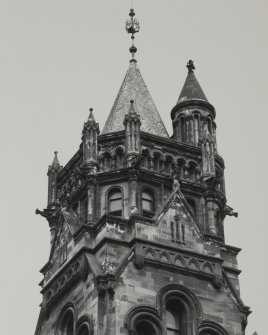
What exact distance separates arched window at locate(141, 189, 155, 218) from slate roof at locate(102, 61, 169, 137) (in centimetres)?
357

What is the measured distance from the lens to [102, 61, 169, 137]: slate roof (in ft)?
176

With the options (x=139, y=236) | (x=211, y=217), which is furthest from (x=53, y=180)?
(x=211, y=217)

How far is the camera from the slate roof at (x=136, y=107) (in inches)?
2110

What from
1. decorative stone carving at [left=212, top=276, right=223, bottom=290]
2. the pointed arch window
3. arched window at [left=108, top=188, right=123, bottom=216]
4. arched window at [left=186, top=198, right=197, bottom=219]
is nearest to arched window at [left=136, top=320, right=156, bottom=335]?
the pointed arch window

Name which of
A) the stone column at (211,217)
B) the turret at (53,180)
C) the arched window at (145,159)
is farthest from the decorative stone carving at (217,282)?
the turret at (53,180)

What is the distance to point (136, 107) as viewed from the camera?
5450 centimetres

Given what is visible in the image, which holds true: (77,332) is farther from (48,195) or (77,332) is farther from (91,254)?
(48,195)

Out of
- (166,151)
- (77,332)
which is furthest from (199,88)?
(77,332)

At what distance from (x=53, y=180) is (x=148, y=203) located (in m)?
5.55

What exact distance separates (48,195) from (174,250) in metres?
7.81

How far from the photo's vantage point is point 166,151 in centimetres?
5225

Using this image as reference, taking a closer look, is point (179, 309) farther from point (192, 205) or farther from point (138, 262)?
point (192, 205)

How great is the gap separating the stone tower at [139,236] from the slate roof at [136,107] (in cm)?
7

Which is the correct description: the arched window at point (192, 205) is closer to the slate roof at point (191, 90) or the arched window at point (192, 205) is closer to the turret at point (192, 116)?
the turret at point (192, 116)
